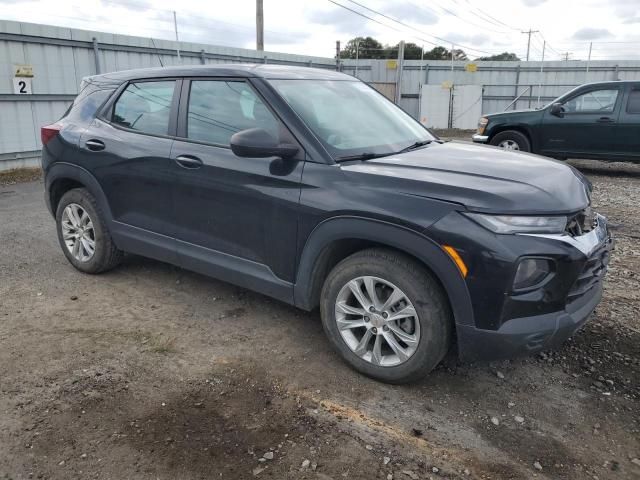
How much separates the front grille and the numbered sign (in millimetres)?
10821

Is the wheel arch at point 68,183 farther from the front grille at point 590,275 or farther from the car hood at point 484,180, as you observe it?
the front grille at point 590,275

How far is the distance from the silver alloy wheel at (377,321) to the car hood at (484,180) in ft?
1.90

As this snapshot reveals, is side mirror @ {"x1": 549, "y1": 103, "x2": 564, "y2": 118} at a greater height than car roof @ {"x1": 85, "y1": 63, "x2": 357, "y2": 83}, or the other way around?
car roof @ {"x1": 85, "y1": 63, "x2": 357, "y2": 83}

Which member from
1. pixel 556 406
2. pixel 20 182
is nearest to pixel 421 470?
pixel 556 406

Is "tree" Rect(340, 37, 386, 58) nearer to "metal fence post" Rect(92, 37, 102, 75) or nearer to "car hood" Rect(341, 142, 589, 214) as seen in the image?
"metal fence post" Rect(92, 37, 102, 75)

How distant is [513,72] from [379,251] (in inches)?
812

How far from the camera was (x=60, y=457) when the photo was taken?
2.45 metres

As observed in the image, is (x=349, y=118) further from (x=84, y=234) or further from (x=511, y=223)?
(x=84, y=234)

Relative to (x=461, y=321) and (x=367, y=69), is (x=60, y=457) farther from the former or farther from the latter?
(x=367, y=69)

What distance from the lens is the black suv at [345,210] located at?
8.75 ft

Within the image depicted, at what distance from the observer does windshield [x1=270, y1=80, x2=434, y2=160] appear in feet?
11.1

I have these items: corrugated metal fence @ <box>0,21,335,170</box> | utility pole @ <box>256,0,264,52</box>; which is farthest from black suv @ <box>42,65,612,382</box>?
utility pole @ <box>256,0,264,52</box>

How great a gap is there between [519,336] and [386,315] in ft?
2.32

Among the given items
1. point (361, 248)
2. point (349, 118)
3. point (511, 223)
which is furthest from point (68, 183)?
point (511, 223)
